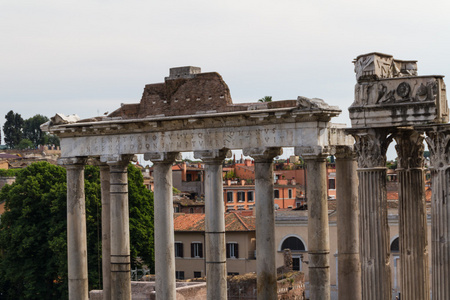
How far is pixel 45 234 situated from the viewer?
60.1 m

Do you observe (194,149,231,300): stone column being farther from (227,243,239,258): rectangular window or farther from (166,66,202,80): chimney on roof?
(227,243,239,258): rectangular window

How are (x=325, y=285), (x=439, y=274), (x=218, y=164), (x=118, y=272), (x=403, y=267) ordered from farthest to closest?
(x=118, y=272) < (x=218, y=164) < (x=325, y=285) < (x=403, y=267) < (x=439, y=274)

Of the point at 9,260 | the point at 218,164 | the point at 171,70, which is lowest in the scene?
the point at 9,260

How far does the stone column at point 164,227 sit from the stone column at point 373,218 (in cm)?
1215

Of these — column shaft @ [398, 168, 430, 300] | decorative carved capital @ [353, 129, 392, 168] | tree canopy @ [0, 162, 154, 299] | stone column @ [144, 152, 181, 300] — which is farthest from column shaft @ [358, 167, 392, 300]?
tree canopy @ [0, 162, 154, 299]

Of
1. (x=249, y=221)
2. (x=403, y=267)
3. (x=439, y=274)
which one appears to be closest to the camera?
(x=439, y=274)

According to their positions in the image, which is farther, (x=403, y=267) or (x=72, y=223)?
(x=72, y=223)

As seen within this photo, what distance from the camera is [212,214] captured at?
1352 inches

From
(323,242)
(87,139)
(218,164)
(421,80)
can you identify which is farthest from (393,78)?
(87,139)

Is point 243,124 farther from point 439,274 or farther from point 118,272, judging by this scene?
point 439,274

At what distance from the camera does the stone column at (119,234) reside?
36750mm

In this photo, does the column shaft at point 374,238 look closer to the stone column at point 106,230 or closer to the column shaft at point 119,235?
the column shaft at point 119,235

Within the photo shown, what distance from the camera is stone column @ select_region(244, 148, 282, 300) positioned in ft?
107

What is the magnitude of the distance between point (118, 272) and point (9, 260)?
26.0 metres
